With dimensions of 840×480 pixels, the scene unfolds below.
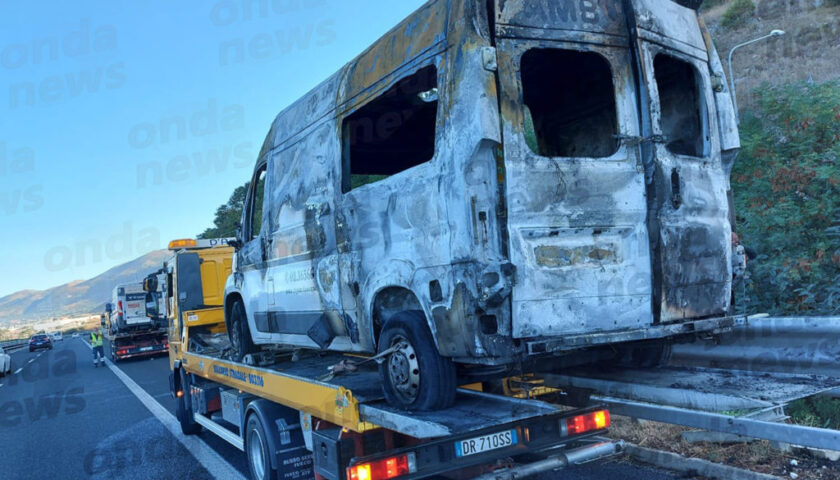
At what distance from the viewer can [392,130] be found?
570 centimetres

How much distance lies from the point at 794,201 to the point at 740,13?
33.7m

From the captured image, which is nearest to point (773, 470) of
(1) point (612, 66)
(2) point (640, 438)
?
(2) point (640, 438)

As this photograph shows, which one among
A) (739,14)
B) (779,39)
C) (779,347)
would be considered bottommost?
(779,347)

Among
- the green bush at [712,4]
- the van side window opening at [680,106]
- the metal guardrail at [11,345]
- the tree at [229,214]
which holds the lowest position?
the metal guardrail at [11,345]

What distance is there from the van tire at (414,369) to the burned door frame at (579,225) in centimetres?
57

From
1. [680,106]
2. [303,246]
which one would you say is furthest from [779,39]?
[303,246]

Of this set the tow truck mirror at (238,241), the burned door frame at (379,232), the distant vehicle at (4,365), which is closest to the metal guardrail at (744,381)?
the burned door frame at (379,232)

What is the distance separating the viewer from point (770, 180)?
28.4 ft

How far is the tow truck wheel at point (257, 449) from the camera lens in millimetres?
5191

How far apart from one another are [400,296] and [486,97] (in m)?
1.49

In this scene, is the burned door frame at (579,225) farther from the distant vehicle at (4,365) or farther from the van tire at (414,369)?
the distant vehicle at (4,365)

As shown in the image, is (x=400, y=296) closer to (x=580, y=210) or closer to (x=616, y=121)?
(x=580, y=210)

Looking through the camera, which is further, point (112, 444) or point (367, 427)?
point (112, 444)

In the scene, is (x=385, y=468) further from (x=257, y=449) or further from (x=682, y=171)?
(x=682, y=171)
